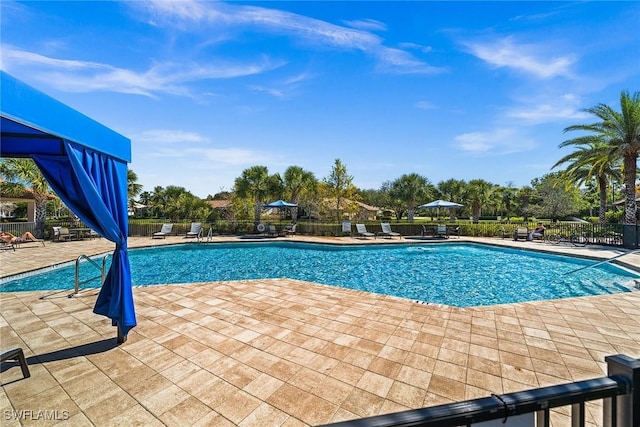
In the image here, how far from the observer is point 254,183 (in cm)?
2067

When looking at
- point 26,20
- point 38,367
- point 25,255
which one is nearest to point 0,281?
point 25,255

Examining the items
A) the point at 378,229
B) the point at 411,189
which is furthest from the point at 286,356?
the point at 411,189

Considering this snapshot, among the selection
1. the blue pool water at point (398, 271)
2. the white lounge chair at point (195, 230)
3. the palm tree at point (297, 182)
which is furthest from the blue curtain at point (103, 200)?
the palm tree at point (297, 182)

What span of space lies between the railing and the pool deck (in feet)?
4.61

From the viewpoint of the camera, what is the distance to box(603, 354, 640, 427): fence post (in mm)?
1169

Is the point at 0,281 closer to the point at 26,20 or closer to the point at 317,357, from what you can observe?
the point at 26,20

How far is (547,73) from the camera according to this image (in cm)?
945

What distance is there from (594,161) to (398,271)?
1410 centimetres

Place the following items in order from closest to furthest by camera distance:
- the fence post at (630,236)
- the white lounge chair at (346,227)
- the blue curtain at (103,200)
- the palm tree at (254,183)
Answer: the blue curtain at (103,200)
the fence post at (630,236)
the white lounge chair at (346,227)
the palm tree at (254,183)

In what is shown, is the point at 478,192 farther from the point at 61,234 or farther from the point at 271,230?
the point at 61,234

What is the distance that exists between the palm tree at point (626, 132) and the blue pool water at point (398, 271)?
5.84 m

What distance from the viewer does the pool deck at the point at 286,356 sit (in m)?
2.39

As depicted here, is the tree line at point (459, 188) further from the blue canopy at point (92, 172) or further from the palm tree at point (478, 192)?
the blue canopy at point (92, 172)

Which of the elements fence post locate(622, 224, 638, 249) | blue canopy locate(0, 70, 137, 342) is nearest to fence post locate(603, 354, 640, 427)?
blue canopy locate(0, 70, 137, 342)
